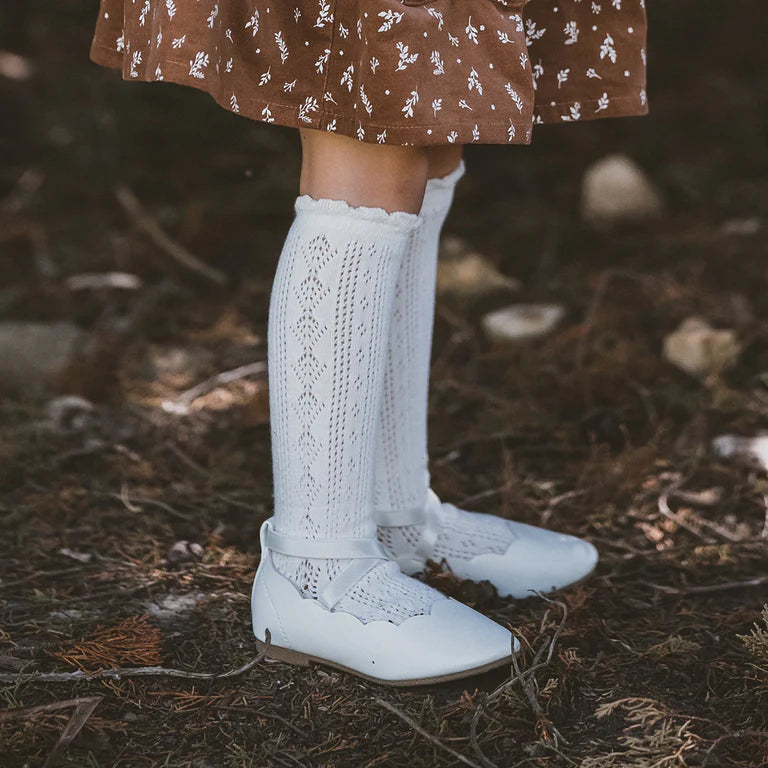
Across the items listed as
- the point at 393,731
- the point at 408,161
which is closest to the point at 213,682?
the point at 393,731

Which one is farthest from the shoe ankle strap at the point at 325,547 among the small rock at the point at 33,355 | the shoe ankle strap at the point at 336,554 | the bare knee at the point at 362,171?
the small rock at the point at 33,355

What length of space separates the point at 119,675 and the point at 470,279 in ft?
5.27

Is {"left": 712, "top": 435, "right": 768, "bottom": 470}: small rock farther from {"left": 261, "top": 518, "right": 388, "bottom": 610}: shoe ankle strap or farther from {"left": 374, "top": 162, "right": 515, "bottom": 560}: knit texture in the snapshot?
{"left": 261, "top": 518, "right": 388, "bottom": 610}: shoe ankle strap

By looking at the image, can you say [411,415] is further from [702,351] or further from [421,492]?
[702,351]

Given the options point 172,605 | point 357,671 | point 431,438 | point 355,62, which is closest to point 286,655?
point 357,671

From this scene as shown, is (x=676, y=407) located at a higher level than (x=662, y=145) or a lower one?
lower

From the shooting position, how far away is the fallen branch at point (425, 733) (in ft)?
3.04

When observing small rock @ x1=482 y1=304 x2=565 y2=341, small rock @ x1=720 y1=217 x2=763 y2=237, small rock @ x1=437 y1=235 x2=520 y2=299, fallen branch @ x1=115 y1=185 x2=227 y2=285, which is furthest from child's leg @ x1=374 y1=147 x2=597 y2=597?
small rock @ x1=720 y1=217 x2=763 y2=237

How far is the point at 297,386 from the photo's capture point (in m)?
1.06

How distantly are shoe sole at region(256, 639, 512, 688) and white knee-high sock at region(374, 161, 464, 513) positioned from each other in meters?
0.25

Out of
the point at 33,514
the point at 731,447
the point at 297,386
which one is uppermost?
the point at 297,386

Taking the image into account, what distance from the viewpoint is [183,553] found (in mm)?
1370

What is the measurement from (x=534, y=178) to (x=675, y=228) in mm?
565

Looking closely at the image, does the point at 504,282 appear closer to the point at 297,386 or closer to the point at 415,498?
the point at 415,498
